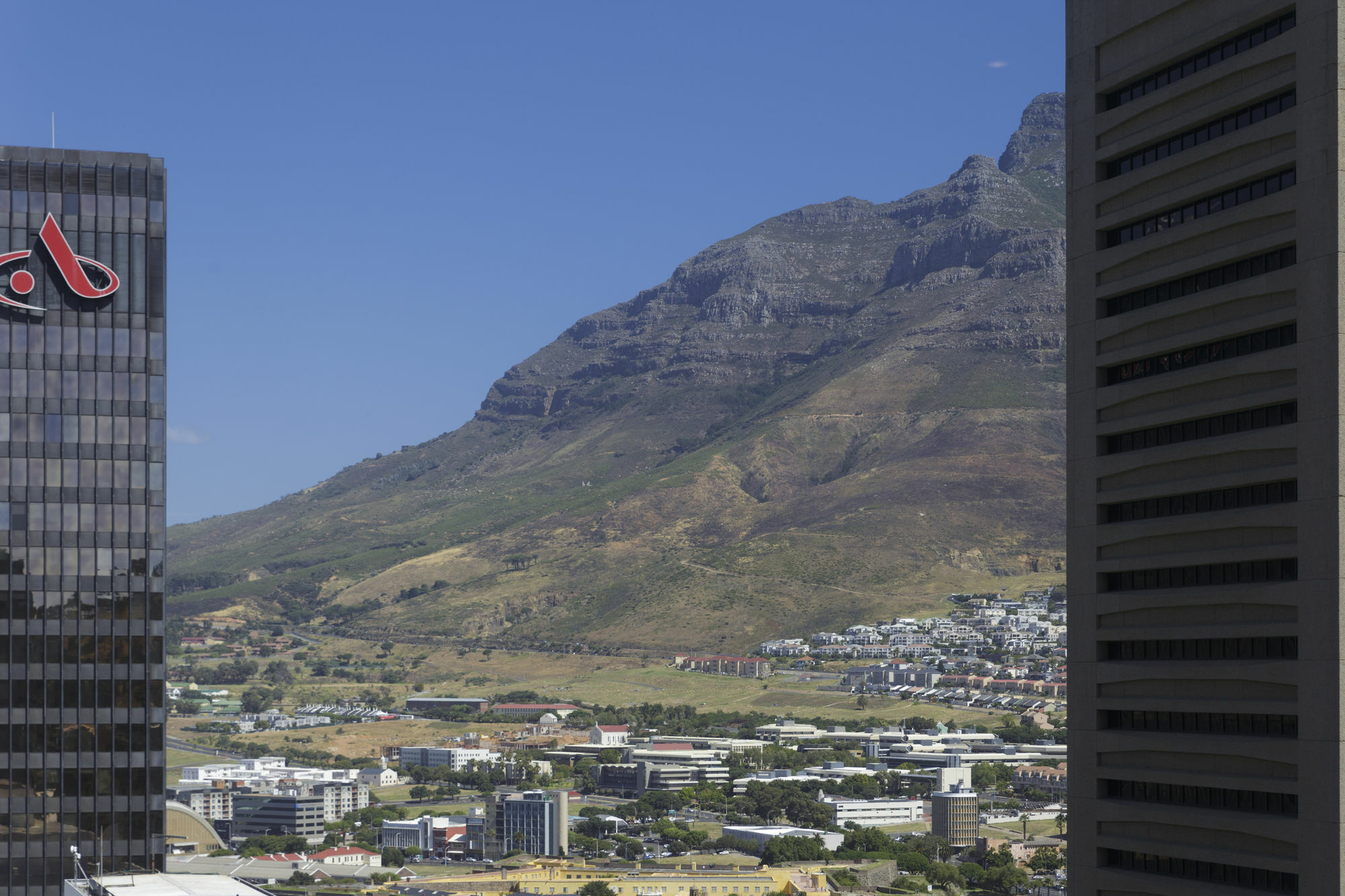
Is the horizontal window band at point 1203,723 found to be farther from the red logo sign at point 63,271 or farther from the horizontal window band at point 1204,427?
the red logo sign at point 63,271

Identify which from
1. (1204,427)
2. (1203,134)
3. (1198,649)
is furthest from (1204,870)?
(1203,134)

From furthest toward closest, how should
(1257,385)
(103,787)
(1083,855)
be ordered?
(103,787) → (1083,855) → (1257,385)

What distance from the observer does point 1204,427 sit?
89.7m

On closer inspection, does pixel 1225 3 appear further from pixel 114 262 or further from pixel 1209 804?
pixel 114 262

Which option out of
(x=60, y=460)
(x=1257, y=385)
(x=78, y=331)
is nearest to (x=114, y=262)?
(x=78, y=331)

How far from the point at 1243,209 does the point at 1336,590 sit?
18103mm

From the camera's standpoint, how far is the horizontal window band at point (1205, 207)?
8494 cm

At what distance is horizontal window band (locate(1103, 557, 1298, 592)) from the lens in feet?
275

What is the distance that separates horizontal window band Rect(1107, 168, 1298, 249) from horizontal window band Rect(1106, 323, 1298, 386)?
6.02 meters

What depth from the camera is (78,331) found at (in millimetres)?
113062

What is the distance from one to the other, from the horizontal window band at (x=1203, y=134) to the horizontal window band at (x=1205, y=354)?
9552 millimetres

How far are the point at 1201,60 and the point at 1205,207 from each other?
7225 mm

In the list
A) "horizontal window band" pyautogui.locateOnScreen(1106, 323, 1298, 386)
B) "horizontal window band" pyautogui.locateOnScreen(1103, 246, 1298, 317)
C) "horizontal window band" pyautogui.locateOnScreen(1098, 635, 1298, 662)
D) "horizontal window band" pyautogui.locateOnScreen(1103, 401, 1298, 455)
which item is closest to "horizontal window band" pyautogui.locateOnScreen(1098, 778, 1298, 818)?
"horizontal window band" pyautogui.locateOnScreen(1098, 635, 1298, 662)

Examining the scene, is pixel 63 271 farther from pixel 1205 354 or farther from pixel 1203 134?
pixel 1205 354
